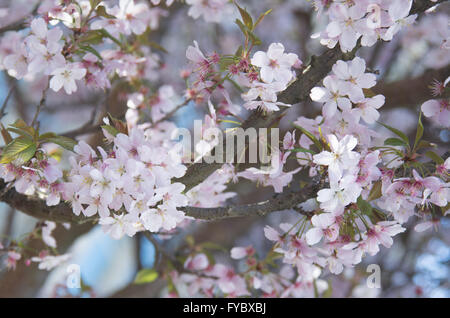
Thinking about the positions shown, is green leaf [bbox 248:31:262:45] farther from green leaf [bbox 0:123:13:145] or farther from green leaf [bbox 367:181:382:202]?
green leaf [bbox 0:123:13:145]

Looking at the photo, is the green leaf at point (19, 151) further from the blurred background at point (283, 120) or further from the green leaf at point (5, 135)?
the blurred background at point (283, 120)

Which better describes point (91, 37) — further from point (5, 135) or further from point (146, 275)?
point (146, 275)

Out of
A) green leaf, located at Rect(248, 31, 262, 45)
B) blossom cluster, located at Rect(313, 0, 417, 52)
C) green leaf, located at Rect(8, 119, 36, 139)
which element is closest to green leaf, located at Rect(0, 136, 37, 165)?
green leaf, located at Rect(8, 119, 36, 139)

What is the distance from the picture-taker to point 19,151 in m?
1.09

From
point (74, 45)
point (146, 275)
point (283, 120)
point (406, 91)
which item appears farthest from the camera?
point (283, 120)

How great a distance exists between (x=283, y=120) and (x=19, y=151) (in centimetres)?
188

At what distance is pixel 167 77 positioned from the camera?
11.4 feet

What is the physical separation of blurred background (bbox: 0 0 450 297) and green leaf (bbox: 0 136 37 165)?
0.70 m

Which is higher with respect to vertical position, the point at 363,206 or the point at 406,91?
the point at 363,206

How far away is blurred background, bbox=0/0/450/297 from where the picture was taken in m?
2.10

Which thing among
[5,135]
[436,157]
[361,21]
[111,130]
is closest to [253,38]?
[361,21]

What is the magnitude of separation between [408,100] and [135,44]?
1127mm

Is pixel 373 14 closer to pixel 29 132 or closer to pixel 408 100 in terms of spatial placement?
pixel 29 132

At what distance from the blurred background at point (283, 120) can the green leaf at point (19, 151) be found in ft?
2.29
